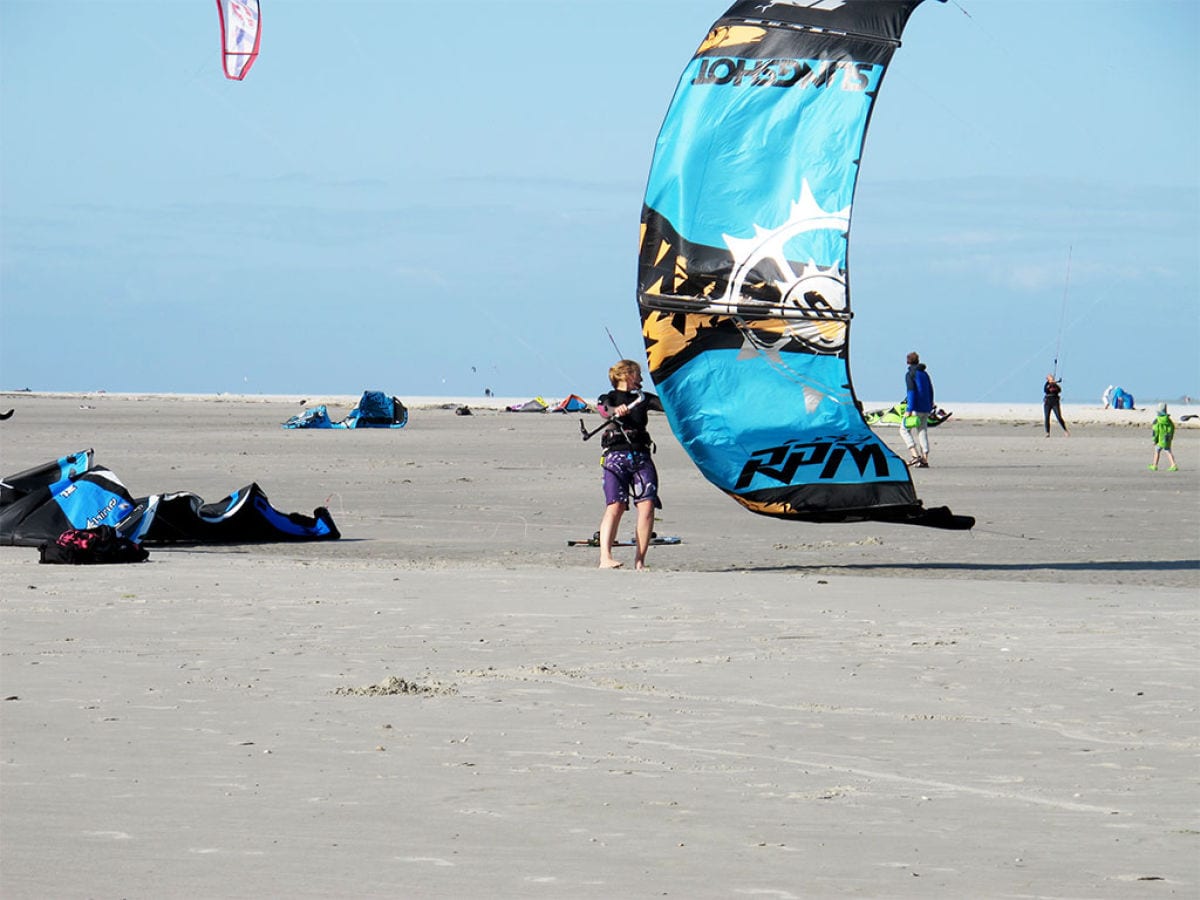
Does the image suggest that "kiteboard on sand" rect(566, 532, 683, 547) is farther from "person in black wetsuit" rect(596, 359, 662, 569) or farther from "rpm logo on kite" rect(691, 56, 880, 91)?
"rpm logo on kite" rect(691, 56, 880, 91)

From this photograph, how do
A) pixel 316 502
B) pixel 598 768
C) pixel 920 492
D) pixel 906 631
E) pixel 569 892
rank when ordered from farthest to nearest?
pixel 920 492 < pixel 316 502 < pixel 906 631 < pixel 598 768 < pixel 569 892

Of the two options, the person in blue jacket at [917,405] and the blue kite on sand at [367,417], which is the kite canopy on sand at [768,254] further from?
the blue kite on sand at [367,417]

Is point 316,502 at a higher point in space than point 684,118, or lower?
lower

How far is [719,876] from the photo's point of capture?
4.02 meters

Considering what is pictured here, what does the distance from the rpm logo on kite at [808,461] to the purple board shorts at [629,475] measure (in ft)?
2.74

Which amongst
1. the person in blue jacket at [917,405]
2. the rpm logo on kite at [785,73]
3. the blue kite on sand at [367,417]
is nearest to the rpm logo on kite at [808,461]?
the rpm logo on kite at [785,73]

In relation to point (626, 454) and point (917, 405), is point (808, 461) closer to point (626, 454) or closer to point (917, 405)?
point (626, 454)

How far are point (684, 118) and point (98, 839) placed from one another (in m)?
7.78

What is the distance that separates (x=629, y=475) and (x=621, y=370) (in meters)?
0.64

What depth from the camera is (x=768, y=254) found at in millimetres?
11141

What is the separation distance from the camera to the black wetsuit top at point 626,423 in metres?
10.7

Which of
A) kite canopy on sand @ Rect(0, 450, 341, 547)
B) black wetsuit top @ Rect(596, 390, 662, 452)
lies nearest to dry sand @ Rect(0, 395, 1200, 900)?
kite canopy on sand @ Rect(0, 450, 341, 547)

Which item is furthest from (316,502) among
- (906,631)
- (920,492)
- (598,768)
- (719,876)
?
(719,876)

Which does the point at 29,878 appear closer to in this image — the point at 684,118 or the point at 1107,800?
→ the point at 1107,800
